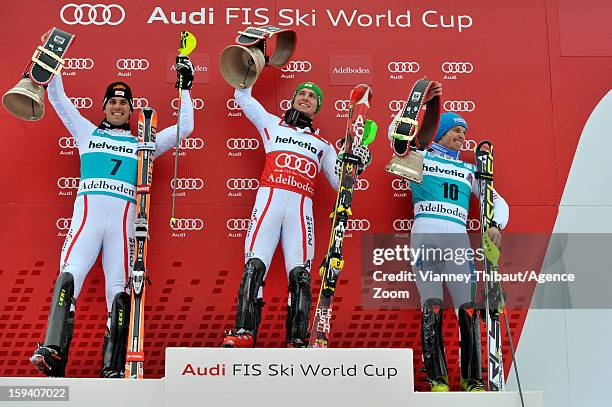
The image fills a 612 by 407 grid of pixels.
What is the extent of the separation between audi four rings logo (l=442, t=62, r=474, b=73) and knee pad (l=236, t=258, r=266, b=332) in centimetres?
217

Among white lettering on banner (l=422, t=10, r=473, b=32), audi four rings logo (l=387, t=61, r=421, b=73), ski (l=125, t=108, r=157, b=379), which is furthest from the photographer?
white lettering on banner (l=422, t=10, r=473, b=32)

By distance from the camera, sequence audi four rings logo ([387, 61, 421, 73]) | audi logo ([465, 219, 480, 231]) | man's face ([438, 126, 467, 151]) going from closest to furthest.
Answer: man's face ([438, 126, 467, 151]) → audi logo ([465, 219, 480, 231]) → audi four rings logo ([387, 61, 421, 73])

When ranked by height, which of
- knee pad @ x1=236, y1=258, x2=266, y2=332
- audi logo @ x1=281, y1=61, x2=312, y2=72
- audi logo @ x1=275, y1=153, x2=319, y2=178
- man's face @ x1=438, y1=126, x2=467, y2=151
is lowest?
knee pad @ x1=236, y1=258, x2=266, y2=332

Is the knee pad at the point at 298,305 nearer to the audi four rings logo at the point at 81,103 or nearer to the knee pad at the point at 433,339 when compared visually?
the knee pad at the point at 433,339

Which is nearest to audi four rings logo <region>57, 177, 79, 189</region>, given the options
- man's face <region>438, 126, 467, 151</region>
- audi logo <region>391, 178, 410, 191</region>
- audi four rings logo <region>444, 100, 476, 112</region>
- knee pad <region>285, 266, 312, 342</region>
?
knee pad <region>285, 266, 312, 342</region>

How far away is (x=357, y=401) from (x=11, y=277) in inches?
102

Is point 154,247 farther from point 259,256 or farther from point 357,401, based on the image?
point 357,401

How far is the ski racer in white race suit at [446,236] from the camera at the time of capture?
5949mm

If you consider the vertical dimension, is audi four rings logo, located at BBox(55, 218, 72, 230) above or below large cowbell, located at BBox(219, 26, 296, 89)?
below

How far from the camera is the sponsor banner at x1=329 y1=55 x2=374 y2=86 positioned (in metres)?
6.99

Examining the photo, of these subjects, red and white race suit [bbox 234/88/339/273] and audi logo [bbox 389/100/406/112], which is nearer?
red and white race suit [bbox 234/88/339/273]

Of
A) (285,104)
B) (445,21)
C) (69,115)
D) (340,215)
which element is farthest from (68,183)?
(445,21)

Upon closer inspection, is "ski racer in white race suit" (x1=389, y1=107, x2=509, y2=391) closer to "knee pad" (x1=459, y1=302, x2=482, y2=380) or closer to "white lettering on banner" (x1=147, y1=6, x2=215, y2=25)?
"knee pad" (x1=459, y1=302, x2=482, y2=380)

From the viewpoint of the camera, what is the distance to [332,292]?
5.83 metres
